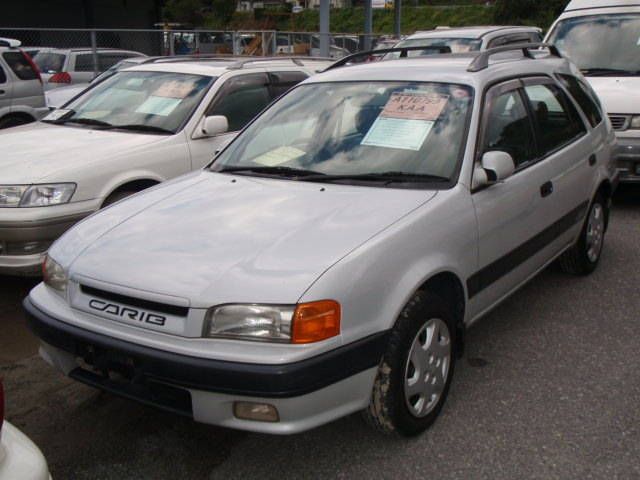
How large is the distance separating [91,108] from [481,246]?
405cm

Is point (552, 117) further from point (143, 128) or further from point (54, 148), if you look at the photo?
point (54, 148)

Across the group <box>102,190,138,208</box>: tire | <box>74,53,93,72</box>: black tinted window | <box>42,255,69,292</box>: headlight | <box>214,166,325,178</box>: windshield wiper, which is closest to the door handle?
<box>214,166,325,178</box>: windshield wiper

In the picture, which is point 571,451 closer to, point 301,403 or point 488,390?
point 488,390

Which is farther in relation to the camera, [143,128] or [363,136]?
[143,128]

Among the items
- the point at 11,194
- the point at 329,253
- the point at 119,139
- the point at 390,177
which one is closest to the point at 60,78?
the point at 119,139

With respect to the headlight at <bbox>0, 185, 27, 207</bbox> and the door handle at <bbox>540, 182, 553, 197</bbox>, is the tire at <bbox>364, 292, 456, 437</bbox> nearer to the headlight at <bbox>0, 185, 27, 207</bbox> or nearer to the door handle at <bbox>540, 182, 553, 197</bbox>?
the door handle at <bbox>540, 182, 553, 197</bbox>

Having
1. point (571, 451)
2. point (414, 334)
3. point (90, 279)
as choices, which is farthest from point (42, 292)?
point (571, 451)

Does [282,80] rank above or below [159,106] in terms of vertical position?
above

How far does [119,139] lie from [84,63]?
10.1m

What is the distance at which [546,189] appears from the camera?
13.5 ft

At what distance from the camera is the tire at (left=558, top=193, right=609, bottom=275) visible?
504 cm

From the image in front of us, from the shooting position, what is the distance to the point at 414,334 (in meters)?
2.96

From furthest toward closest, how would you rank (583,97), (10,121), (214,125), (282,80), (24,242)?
(10,121), (282,80), (214,125), (583,97), (24,242)

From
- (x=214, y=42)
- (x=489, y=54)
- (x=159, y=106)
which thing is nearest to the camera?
(x=489, y=54)
